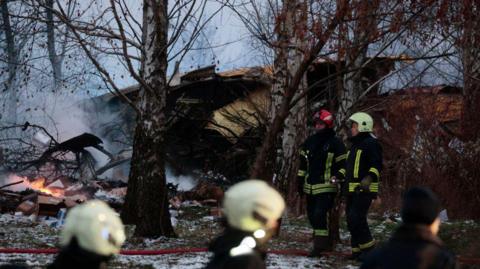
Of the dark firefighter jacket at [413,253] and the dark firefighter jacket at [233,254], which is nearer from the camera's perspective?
the dark firefighter jacket at [233,254]

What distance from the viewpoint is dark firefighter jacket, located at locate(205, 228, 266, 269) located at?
3.75 meters

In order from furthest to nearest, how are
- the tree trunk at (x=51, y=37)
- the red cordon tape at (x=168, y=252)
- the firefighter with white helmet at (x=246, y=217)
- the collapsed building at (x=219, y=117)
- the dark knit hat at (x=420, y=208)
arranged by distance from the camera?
the collapsed building at (x=219, y=117)
the tree trunk at (x=51, y=37)
the red cordon tape at (x=168, y=252)
the dark knit hat at (x=420, y=208)
the firefighter with white helmet at (x=246, y=217)

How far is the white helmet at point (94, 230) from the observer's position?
3.67 meters

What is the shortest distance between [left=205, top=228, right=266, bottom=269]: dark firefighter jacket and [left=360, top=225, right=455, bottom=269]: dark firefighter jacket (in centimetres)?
66

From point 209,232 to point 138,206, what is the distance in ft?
5.79

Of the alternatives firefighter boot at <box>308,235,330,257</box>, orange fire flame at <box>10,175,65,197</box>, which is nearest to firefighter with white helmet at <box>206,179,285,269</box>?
firefighter boot at <box>308,235,330,257</box>

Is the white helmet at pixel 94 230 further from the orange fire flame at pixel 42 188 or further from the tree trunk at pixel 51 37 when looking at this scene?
the orange fire flame at pixel 42 188

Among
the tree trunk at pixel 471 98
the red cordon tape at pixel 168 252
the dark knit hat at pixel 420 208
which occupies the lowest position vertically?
the red cordon tape at pixel 168 252

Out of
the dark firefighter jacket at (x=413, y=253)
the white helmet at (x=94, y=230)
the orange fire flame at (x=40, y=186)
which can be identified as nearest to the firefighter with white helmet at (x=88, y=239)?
the white helmet at (x=94, y=230)

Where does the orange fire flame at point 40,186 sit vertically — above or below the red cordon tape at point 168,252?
above

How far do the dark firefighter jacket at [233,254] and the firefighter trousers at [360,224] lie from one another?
192 inches

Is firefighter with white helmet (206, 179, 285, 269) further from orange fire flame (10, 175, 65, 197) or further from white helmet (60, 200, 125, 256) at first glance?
orange fire flame (10, 175, 65, 197)

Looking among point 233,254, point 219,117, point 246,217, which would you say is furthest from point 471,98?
point 233,254

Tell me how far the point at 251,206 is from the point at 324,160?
562 centimetres
